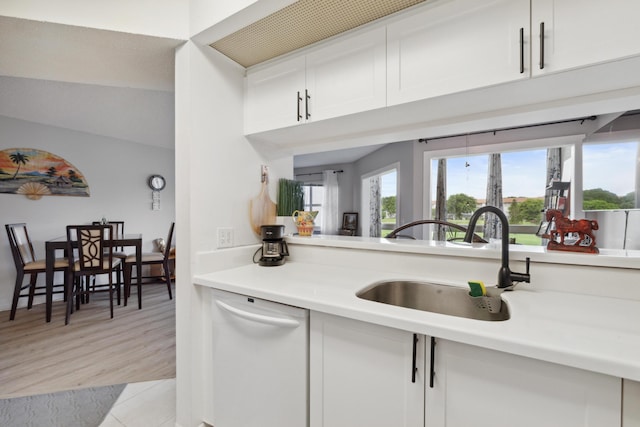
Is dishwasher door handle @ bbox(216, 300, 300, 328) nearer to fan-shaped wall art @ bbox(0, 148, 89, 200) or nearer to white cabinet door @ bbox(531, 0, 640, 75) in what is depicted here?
white cabinet door @ bbox(531, 0, 640, 75)

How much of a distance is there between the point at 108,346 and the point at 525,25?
3.56 metres

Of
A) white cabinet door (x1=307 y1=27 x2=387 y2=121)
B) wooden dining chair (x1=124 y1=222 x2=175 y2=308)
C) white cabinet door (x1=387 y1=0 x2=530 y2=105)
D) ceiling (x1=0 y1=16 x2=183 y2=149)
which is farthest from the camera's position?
wooden dining chair (x1=124 y1=222 x2=175 y2=308)

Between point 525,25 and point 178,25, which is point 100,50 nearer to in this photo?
point 178,25

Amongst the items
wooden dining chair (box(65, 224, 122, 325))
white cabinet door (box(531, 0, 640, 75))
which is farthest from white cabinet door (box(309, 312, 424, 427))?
wooden dining chair (box(65, 224, 122, 325))

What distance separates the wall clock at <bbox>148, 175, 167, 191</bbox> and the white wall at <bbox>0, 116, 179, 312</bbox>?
9 centimetres

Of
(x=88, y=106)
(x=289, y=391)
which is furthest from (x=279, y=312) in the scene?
(x=88, y=106)

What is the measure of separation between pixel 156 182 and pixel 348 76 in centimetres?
468

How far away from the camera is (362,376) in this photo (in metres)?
0.96

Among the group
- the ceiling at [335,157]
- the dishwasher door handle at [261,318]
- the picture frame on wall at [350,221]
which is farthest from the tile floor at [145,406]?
the picture frame on wall at [350,221]

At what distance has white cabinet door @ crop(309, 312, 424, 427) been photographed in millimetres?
879

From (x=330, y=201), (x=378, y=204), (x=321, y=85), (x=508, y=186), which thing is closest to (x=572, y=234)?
(x=321, y=85)

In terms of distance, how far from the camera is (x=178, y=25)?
1447mm

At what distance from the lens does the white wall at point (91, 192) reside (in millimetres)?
3438

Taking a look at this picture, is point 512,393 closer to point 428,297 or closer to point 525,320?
point 525,320
